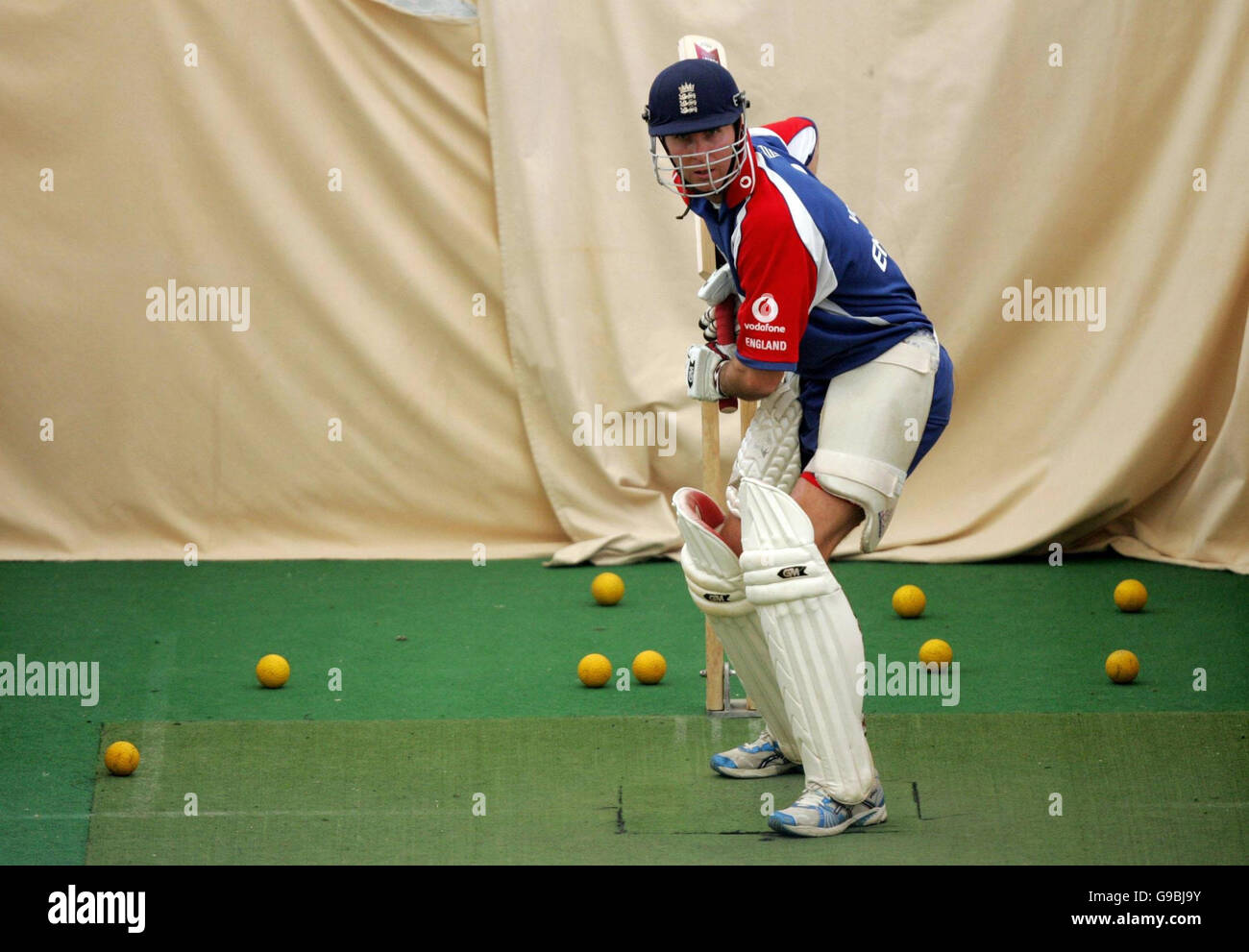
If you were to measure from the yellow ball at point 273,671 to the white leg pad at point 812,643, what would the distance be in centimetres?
153

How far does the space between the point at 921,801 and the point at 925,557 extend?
235 centimetres

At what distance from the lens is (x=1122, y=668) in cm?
374

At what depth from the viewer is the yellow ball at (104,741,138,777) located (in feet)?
10.5

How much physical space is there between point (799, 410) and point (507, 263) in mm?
2524

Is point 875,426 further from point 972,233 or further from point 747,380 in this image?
point 972,233

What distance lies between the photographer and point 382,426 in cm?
552

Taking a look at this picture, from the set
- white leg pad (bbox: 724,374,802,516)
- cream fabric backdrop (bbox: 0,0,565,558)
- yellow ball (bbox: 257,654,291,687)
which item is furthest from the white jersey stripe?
cream fabric backdrop (bbox: 0,0,565,558)

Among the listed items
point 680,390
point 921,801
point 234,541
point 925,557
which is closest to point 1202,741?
point 921,801

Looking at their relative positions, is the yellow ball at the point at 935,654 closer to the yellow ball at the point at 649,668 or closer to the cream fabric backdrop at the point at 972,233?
the yellow ball at the point at 649,668

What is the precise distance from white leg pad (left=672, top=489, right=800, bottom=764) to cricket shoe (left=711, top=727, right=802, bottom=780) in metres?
0.07

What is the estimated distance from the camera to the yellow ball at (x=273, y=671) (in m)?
3.88

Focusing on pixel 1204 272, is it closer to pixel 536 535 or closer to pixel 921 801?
pixel 536 535

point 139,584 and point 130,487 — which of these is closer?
point 139,584

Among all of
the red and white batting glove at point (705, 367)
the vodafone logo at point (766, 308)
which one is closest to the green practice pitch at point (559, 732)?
the red and white batting glove at point (705, 367)
